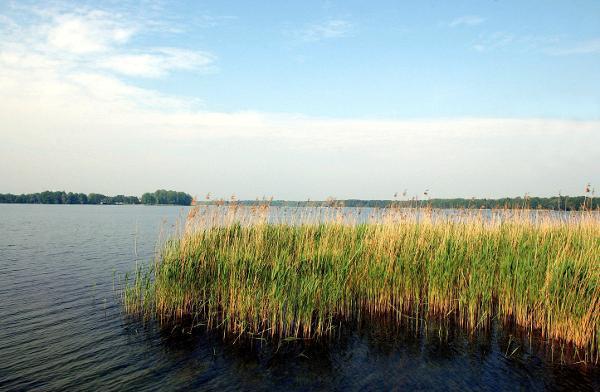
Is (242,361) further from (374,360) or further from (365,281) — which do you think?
(365,281)

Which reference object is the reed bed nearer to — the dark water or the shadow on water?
the shadow on water

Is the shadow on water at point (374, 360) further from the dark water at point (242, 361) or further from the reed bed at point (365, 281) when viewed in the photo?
the reed bed at point (365, 281)

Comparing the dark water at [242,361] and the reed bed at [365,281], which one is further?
the reed bed at [365,281]

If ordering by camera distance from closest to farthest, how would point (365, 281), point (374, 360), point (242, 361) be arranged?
point (242, 361) < point (374, 360) < point (365, 281)

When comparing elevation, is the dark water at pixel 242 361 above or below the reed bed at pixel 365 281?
below

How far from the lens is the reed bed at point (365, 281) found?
23.9 feet

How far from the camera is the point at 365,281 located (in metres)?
9.12

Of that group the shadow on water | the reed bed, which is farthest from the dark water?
the reed bed

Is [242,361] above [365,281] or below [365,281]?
below

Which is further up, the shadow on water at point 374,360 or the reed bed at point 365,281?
the reed bed at point 365,281

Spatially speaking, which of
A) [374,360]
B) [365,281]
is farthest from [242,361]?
[365,281]

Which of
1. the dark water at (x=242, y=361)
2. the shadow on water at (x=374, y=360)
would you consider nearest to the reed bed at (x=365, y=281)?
the shadow on water at (x=374, y=360)

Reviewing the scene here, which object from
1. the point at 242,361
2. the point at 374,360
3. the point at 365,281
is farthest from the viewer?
the point at 365,281

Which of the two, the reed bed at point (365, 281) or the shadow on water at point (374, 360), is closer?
the shadow on water at point (374, 360)
